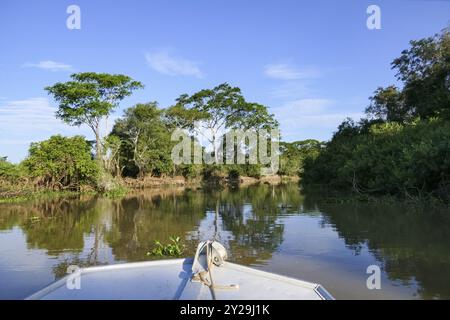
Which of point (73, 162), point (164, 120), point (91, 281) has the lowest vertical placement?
point (91, 281)

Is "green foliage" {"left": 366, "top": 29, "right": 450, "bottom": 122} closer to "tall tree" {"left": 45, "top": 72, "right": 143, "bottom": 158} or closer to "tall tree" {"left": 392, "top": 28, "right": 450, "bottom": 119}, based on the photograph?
"tall tree" {"left": 392, "top": 28, "right": 450, "bottom": 119}

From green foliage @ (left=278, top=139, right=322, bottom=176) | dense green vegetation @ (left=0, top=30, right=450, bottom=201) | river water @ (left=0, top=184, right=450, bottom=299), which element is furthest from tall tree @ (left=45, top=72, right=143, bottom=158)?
green foliage @ (left=278, top=139, right=322, bottom=176)

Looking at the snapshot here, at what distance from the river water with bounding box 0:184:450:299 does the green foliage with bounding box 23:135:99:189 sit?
9.39 meters

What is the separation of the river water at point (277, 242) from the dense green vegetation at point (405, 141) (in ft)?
4.53

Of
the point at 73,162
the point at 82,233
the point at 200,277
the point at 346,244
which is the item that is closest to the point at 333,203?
the point at 346,244

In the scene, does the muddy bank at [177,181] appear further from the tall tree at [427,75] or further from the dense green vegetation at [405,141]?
the tall tree at [427,75]

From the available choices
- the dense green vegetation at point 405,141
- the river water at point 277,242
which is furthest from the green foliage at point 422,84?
the river water at point 277,242

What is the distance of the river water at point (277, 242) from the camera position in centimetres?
572

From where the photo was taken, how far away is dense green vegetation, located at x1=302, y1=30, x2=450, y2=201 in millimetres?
13383

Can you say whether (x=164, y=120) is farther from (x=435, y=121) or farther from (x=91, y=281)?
(x=91, y=281)

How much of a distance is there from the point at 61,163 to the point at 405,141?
62.4 ft

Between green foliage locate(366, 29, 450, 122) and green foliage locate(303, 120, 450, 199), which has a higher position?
green foliage locate(366, 29, 450, 122)
